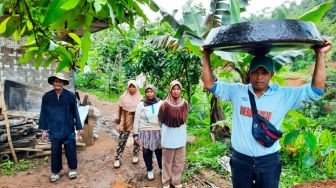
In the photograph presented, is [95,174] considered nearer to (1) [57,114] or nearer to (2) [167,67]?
(1) [57,114]

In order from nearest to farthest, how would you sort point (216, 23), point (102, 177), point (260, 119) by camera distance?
1. point (260, 119)
2. point (216, 23)
3. point (102, 177)

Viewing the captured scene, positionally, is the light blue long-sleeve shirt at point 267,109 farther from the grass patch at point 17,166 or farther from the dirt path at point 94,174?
the grass patch at point 17,166

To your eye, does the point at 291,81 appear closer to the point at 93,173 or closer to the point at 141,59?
the point at 141,59

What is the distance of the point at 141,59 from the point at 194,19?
5.14 metres

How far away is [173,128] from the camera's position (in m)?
4.44

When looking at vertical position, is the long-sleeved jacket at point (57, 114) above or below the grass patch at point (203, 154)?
above

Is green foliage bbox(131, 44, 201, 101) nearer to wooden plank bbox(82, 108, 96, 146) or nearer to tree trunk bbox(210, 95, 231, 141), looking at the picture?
tree trunk bbox(210, 95, 231, 141)

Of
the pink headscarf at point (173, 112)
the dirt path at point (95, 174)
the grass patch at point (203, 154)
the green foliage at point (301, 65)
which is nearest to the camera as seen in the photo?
the pink headscarf at point (173, 112)

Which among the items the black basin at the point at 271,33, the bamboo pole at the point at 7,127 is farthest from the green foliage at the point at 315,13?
the bamboo pole at the point at 7,127

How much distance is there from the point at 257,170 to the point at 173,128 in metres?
2.21

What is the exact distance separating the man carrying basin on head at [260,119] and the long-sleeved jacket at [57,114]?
3068 millimetres

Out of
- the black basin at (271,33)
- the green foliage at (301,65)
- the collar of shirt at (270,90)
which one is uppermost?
the green foliage at (301,65)

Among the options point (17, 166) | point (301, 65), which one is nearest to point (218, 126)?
point (17, 166)

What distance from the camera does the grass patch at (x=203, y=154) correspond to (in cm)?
539
